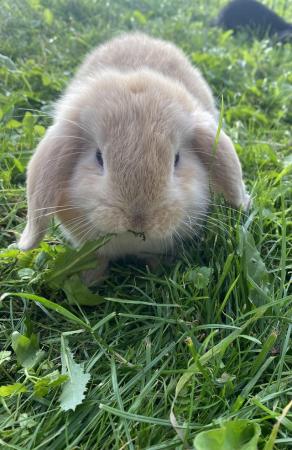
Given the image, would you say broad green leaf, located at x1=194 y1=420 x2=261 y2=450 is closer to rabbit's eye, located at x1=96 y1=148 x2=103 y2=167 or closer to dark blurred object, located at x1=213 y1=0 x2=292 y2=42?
rabbit's eye, located at x1=96 y1=148 x2=103 y2=167

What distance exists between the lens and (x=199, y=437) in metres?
1.43

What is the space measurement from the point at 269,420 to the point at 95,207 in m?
1.11

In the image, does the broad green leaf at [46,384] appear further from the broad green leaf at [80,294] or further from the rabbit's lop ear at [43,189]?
the rabbit's lop ear at [43,189]

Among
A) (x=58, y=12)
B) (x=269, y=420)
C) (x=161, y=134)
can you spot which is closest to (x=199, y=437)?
(x=269, y=420)

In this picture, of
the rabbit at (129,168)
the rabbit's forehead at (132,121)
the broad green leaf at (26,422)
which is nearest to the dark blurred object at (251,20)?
the rabbit at (129,168)

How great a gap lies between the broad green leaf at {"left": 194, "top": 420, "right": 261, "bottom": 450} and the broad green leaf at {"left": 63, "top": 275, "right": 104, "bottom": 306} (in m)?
0.93

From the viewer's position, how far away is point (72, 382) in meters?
1.79

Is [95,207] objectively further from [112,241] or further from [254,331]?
[254,331]

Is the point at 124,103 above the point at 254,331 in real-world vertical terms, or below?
above

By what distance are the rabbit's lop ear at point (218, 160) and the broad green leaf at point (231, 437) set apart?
A: 1247 mm

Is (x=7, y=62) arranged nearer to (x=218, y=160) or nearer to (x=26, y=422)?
(x=218, y=160)

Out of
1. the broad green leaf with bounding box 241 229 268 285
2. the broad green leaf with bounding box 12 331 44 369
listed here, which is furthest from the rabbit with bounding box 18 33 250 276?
the broad green leaf with bounding box 12 331 44 369

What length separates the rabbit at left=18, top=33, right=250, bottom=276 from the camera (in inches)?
79.0

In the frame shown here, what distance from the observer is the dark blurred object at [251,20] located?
6.68 m
